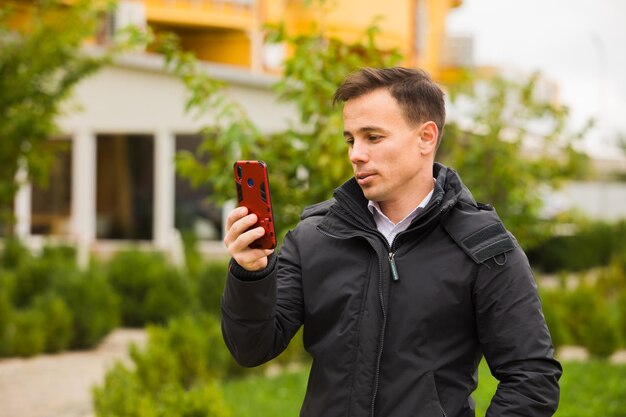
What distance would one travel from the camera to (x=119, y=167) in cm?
1772

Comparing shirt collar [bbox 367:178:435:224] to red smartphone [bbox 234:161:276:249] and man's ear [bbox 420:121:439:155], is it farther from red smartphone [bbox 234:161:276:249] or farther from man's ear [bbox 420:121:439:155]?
red smartphone [bbox 234:161:276:249]

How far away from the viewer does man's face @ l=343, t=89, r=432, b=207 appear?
2584mm

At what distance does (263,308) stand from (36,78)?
7352mm

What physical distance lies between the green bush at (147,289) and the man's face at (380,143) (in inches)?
406

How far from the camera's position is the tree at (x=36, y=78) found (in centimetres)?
902

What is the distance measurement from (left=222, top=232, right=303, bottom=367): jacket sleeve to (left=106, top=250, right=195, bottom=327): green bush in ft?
33.2

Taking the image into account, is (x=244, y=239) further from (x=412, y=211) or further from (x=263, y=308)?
(x=412, y=211)

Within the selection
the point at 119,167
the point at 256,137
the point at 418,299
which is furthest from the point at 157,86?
the point at 418,299

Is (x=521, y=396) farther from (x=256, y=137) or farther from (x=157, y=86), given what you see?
(x=157, y=86)

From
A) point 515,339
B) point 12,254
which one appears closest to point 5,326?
point 12,254

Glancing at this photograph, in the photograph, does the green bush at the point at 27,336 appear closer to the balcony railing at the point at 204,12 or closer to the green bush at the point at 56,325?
the green bush at the point at 56,325

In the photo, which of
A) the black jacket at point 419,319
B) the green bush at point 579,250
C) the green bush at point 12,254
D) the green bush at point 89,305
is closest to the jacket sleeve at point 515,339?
the black jacket at point 419,319

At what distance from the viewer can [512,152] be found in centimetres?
852

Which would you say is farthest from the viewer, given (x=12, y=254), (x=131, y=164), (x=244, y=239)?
(x=131, y=164)
